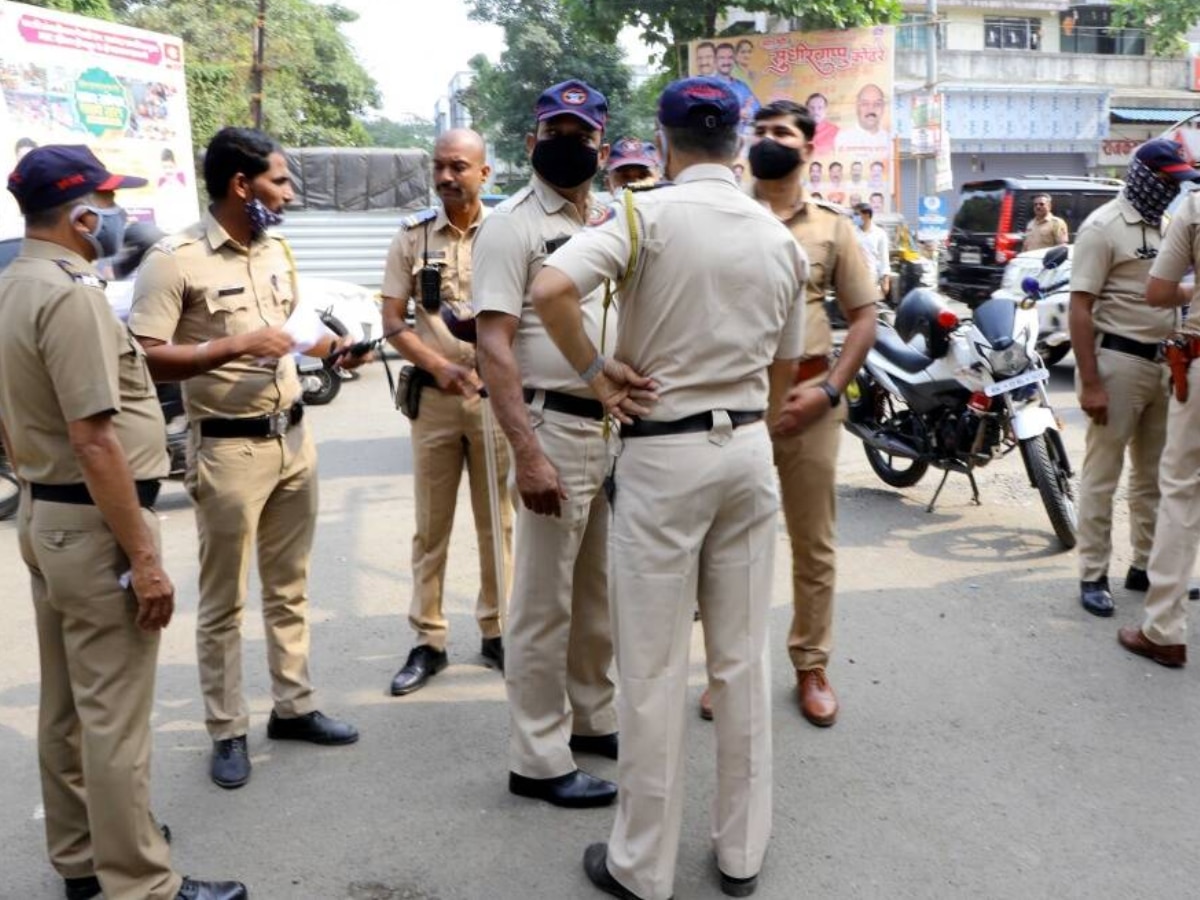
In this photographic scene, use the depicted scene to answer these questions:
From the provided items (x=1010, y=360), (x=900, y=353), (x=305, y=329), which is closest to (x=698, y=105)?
(x=305, y=329)

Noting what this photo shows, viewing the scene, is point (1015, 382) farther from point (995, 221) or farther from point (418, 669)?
point (995, 221)

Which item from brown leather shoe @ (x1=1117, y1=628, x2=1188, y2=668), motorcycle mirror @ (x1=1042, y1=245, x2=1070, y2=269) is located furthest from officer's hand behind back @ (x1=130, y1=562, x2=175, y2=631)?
motorcycle mirror @ (x1=1042, y1=245, x2=1070, y2=269)

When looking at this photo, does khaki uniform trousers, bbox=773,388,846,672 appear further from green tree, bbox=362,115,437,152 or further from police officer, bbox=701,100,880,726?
green tree, bbox=362,115,437,152

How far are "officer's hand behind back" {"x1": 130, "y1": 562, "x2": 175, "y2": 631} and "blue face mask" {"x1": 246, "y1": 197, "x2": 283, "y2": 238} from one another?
51.5 inches

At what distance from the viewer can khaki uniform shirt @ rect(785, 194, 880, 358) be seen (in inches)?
157

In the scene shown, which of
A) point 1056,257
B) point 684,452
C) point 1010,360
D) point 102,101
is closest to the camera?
point 684,452

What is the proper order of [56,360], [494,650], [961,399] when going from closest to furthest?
[56,360] < [494,650] < [961,399]

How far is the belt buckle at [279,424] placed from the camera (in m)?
3.64

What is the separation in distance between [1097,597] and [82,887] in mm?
4059

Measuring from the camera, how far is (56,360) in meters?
2.56

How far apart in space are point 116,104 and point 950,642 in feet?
47.3

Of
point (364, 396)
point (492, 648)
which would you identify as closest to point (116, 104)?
point (364, 396)

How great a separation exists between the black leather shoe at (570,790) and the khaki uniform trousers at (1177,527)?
7.51 ft

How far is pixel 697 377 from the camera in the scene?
2803 millimetres
